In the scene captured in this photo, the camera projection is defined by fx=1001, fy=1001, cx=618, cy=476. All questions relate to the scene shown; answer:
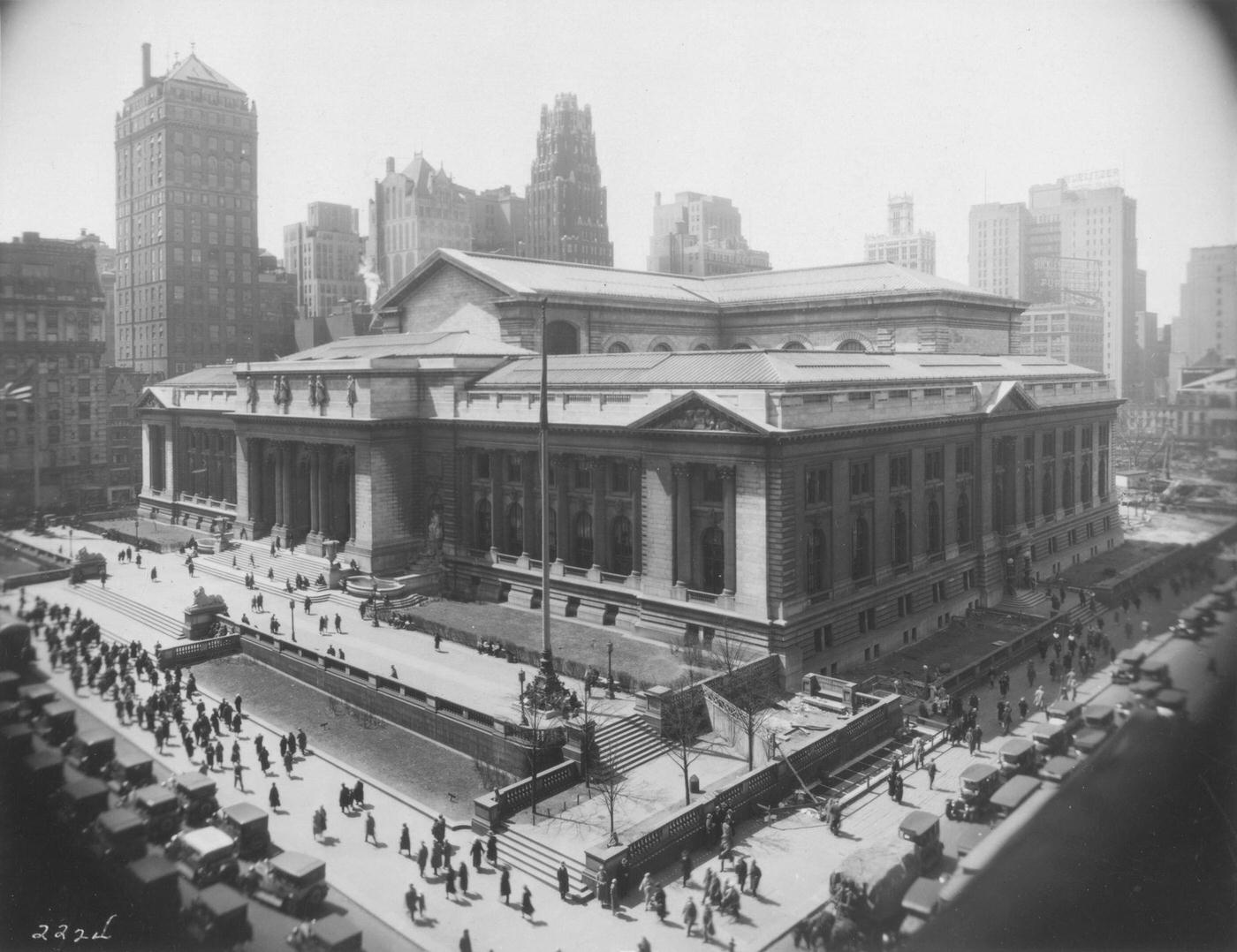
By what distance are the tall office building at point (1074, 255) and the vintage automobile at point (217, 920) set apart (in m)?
23.4

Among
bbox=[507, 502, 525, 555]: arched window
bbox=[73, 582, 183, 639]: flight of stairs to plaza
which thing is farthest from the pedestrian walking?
bbox=[73, 582, 183, 639]: flight of stairs to plaza

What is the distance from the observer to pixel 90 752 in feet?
50.4

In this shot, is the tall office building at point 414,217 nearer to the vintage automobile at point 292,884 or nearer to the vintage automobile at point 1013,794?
the vintage automobile at point 292,884

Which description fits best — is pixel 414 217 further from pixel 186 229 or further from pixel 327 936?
pixel 327 936

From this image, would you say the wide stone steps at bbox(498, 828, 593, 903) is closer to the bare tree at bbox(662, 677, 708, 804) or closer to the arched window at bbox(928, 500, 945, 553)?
the bare tree at bbox(662, 677, 708, 804)

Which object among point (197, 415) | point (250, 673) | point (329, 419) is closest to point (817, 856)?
point (250, 673)

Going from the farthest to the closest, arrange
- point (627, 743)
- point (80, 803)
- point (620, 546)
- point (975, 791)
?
point (620, 546), point (627, 743), point (975, 791), point (80, 803)

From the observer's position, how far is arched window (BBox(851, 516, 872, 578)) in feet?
167

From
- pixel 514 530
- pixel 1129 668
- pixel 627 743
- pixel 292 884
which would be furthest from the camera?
pixel 514 530

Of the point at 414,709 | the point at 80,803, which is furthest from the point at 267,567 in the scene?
the point at 80,803

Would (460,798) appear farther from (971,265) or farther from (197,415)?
(971,265)

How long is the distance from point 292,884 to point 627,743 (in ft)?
50.3

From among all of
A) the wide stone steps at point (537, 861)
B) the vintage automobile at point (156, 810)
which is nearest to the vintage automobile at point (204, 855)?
the vintage automobile at point (156, 810)

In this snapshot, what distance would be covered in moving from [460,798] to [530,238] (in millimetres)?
149554
